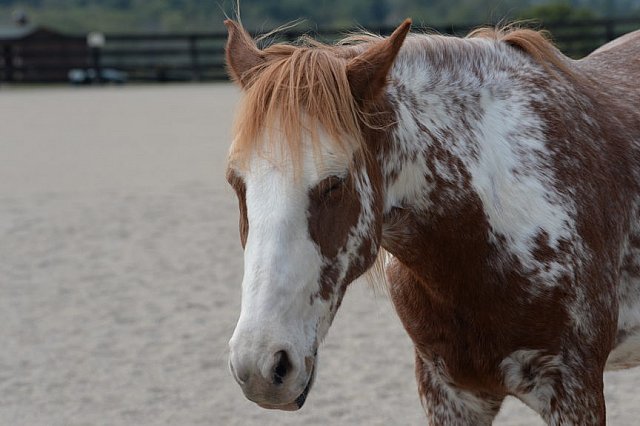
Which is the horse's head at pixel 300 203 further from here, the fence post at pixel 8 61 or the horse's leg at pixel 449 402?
the fence post at pixel 8 61

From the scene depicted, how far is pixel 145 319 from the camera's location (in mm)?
5785

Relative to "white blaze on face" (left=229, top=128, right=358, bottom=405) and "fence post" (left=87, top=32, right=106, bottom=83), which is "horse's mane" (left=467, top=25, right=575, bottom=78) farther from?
"fence post" (left=87, top=32, right=106, bottom=83)

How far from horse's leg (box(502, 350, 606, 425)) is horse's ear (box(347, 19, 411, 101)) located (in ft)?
2.68

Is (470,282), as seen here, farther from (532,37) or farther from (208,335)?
(208,335)

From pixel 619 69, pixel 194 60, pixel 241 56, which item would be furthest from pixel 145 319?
pixel 194 60

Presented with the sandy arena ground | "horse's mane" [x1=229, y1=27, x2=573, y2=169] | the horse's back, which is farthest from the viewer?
the sandy arena ground

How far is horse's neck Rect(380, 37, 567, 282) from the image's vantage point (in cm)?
252

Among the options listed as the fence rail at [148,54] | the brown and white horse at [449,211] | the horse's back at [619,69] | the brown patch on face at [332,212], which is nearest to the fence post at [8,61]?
the fence rail at [148,54]

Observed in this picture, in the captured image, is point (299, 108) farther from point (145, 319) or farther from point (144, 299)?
point (144, 299)

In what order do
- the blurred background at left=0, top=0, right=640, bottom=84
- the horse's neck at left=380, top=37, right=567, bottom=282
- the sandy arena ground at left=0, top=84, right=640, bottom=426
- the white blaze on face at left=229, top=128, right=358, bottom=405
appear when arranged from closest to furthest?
A: 1. the white blaze on face at left=229, top=128, right=358, bottom=405
2. the horse's neck at left=380, top=37, right=567, bottom=282
3. the sandy arena ground at left=0, top=84, right=640, bottom=426
4. the blurred background at left=0, top=0, right=640, bottom=84

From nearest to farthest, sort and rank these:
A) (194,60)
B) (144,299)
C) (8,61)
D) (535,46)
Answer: (535,46)
(144,299)
(8,61)
(194,60)

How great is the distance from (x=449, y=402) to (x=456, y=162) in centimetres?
78

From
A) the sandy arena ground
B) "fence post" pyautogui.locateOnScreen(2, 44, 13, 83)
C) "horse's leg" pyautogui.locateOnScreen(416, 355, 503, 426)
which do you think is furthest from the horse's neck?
"fence post" pyautogui.locateOnScreen(2, 44, 13, 83)

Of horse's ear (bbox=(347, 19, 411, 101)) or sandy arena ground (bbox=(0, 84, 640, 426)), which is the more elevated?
horse's ear (bbox=(347, 19, 411, 101))
